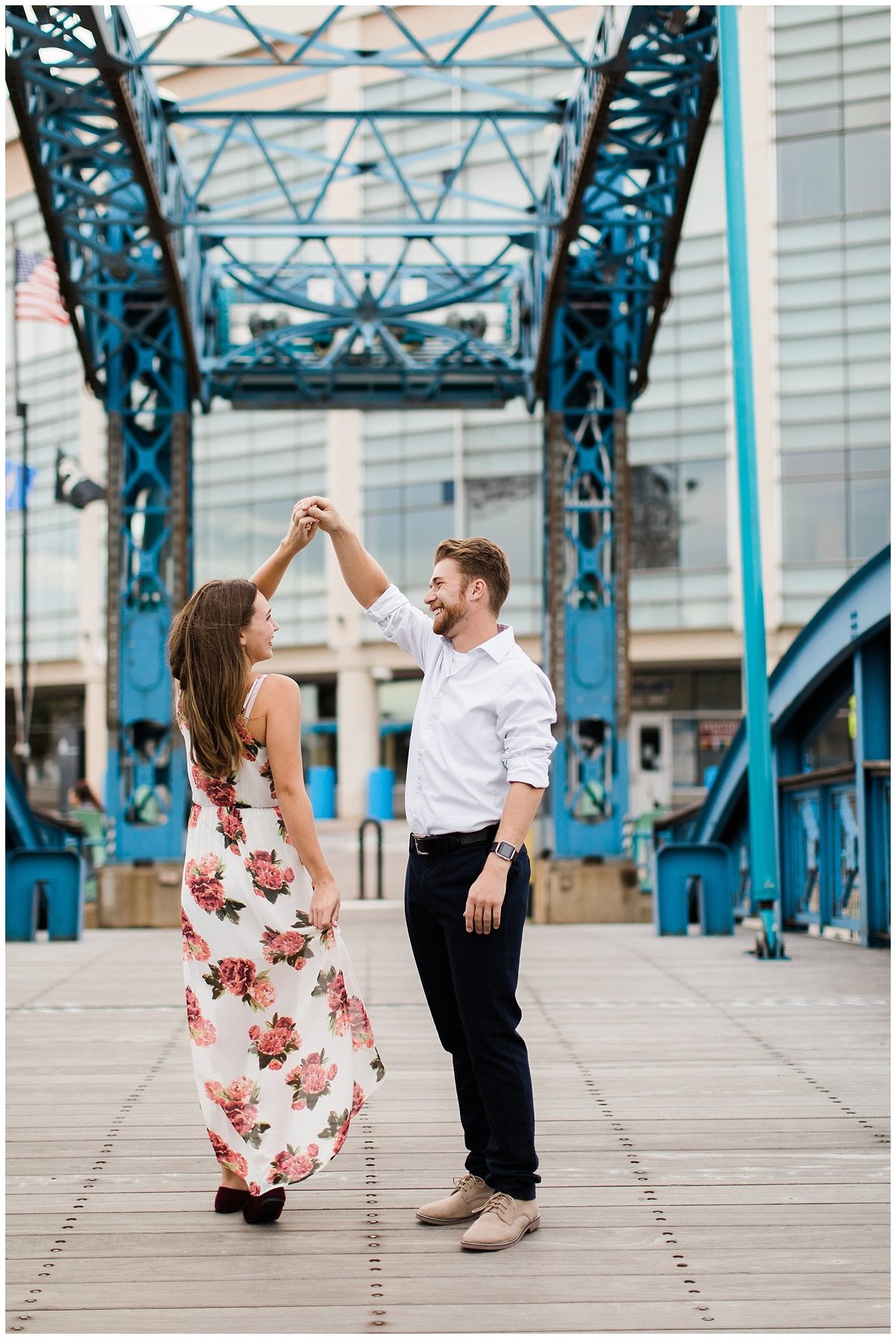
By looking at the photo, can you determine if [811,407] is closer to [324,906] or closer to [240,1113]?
[324,906]

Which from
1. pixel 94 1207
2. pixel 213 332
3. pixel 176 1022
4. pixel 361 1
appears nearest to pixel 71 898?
pixel 176 1022

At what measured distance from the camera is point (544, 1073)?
5.85 m

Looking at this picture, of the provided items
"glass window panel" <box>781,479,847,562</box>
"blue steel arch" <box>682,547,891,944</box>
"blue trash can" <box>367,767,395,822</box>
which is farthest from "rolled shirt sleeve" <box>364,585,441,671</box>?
"glass window panel" <box>781,479,847,562</box>

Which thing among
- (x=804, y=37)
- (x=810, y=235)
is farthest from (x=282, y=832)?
(x=804, y=37)

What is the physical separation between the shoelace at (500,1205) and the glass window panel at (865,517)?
1211 inches

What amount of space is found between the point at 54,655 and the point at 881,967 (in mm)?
35237

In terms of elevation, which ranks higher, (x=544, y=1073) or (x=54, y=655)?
(x=54, y=655)

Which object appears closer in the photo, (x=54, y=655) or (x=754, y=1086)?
(x=754, y=1086)

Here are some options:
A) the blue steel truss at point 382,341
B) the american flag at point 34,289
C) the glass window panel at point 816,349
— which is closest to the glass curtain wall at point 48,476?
the american flag at point 34,289

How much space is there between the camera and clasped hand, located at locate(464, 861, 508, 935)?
3.66 metres

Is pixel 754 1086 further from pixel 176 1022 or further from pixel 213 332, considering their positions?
pixel 213 332

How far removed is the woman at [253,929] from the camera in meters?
3.95

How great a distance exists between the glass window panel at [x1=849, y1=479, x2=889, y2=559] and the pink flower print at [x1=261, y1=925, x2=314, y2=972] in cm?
3059

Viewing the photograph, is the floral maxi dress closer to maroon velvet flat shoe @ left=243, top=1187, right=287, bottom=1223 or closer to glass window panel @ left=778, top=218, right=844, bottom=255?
maroon velvet flat shoe @ left=243, top=1187, right=287, bottom=1223
